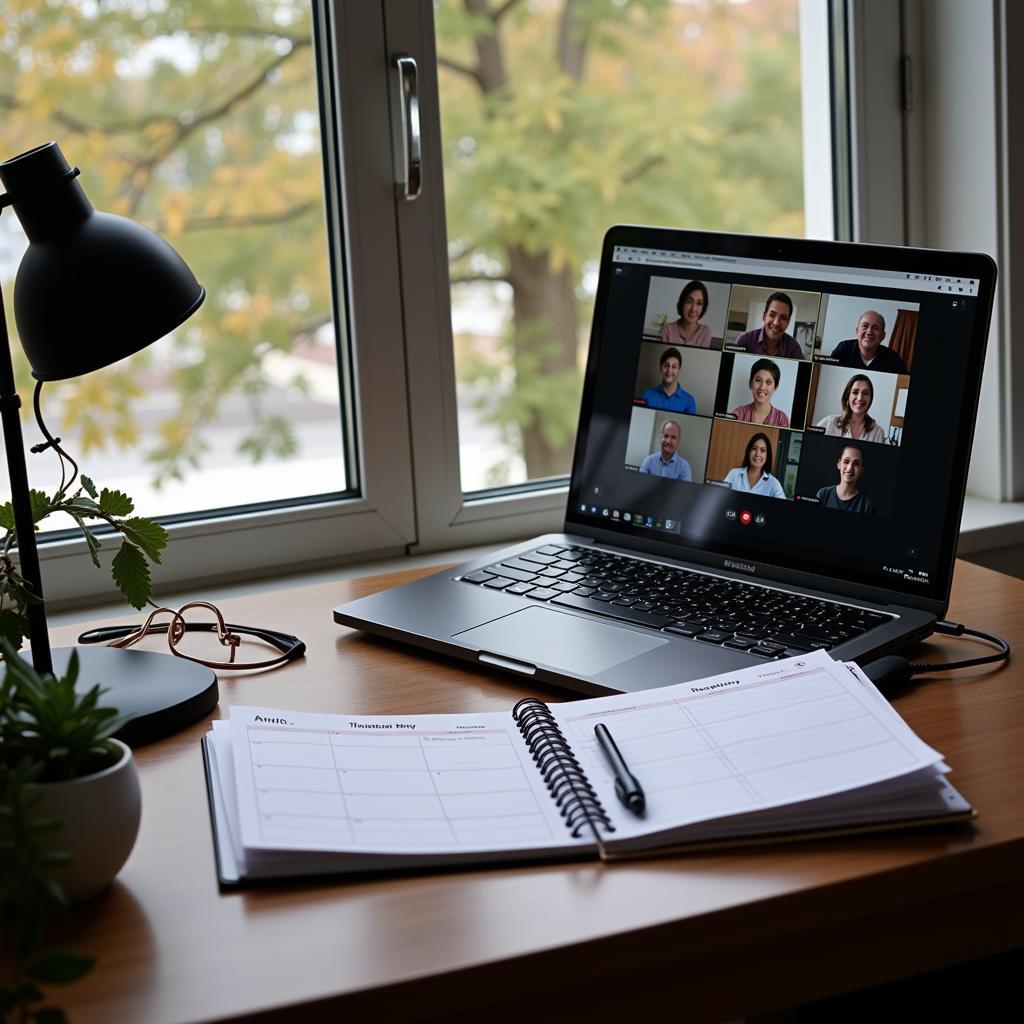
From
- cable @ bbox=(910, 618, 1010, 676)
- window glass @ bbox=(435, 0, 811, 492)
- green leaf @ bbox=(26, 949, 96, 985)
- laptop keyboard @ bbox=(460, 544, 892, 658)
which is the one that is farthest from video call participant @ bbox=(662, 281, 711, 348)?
window glass @ bbox=(435, 0, 811, 492)

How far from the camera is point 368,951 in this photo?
62cm

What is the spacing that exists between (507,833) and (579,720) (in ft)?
0.51

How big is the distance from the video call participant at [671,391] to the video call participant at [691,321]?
15 mm

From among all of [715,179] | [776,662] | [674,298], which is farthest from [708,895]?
[715,179]

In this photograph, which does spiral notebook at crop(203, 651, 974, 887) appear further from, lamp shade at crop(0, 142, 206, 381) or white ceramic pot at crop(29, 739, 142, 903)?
lamp shade at crop(0, 142, 206, 381)

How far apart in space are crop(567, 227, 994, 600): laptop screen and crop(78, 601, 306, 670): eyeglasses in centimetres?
35

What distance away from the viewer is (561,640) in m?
1.02

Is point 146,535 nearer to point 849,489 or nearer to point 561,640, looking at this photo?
point 561,640

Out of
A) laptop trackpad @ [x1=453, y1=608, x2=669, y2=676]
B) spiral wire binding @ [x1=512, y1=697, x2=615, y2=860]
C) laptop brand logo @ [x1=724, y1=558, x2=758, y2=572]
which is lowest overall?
spiral wire binding @ [x1=512, y1=697, x2=615, y2=860]

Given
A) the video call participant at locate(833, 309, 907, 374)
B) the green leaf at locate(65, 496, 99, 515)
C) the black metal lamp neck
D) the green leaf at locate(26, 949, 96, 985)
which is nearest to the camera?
the green leaf at locate(26, 949, 96, 985)

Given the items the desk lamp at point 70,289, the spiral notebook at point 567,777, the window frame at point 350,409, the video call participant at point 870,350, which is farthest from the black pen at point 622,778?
the window frame at point 350,409

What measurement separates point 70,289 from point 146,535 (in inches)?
8.3

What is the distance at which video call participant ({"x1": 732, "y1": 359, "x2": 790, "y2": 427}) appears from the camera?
1119 millimetres

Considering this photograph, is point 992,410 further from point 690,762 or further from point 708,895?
point 708,895
